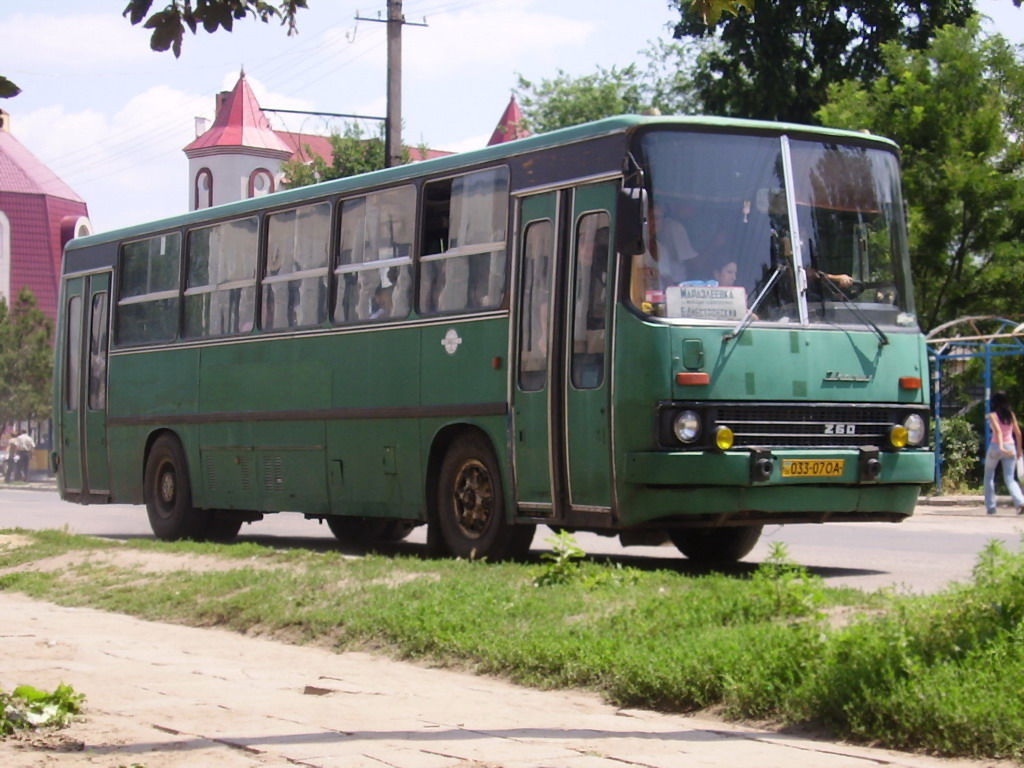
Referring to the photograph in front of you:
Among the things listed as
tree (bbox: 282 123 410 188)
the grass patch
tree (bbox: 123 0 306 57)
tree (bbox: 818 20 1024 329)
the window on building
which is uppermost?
the window on building

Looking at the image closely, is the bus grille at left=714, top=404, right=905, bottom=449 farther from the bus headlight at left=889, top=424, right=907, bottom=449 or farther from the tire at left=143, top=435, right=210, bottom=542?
the tire at left=143, top=435, right=210, bottom=542

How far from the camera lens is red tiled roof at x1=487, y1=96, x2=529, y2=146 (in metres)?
66.9

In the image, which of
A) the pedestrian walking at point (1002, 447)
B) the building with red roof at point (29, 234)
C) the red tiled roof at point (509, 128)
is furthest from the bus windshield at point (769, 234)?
the building with red roof at point (29, 234)

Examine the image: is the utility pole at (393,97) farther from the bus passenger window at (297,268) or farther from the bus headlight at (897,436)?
the bus headlight at (897,436)

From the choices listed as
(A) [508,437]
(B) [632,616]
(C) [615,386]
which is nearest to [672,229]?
(C) [615,386]

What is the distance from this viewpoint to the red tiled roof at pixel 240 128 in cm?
8831

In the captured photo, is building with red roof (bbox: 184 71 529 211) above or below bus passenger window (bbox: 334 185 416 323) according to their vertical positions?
above

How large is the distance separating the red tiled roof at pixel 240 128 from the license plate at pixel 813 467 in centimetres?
7836

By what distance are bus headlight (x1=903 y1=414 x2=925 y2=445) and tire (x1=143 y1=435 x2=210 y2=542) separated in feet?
27.3

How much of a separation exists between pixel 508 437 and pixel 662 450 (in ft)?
5.75

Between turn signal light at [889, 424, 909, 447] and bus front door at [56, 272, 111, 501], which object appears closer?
turn signal light at [889, 424, 909, 447]

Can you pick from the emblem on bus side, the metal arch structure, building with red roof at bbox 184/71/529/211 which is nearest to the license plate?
the emblem on bus side

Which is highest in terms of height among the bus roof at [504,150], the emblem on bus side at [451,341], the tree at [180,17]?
the bus roof at [504,150]

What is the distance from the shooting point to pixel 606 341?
39.6 ft
